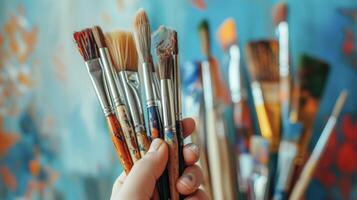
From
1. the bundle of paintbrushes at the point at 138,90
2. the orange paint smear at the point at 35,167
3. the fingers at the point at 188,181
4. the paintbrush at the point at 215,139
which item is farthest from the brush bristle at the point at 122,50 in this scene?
the orange paint smear at the point at 35,167

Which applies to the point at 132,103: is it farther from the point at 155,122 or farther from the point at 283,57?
the point at 283,57

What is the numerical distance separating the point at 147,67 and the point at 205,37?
0.50 metres

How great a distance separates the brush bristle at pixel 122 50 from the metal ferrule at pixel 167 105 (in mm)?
37

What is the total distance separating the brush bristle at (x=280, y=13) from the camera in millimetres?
895

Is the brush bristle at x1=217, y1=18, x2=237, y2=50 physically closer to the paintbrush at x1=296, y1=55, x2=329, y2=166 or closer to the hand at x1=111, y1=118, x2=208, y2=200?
the paintbrush at x1=296, y1=55, x2=329, y2=166

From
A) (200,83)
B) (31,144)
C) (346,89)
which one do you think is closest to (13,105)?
(31,144)

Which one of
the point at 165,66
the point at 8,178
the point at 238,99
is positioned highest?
the point at 165,66

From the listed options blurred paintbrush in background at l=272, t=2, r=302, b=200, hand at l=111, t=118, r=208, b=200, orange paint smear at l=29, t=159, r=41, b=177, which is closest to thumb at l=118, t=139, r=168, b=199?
hand at l=111, t=118, r=208, b=200

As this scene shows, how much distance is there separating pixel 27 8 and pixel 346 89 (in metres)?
0.69

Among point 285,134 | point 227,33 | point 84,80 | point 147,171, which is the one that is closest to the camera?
point 147,171

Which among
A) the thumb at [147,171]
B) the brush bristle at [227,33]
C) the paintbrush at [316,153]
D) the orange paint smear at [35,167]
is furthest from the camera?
the orange paint smear at [35,167]

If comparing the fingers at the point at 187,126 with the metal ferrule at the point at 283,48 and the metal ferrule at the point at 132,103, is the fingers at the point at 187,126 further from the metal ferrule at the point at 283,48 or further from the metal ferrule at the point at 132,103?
the metal ferrule at the point at 283,48

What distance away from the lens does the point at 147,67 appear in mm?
470

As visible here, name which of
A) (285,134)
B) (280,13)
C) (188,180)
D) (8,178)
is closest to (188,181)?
(188,180)
